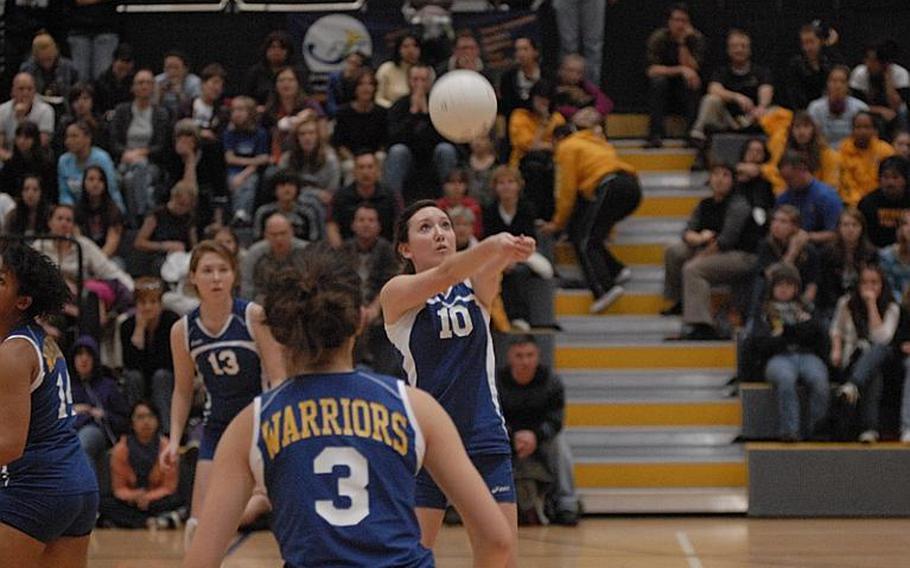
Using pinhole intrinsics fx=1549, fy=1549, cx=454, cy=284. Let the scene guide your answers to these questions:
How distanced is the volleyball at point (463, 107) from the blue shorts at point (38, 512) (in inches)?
107

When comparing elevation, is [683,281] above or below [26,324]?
below

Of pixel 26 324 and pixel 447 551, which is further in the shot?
pixel 447 551

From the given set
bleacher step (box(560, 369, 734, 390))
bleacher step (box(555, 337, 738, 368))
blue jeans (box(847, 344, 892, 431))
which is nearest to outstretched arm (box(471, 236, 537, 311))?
blue jeans (box(847, 344, 892, 431))

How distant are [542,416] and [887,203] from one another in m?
3.71

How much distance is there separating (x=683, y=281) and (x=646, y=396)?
3.28 feet

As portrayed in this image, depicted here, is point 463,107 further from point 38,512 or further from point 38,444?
point 38,512

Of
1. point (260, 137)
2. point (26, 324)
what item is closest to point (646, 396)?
point (260, 137)

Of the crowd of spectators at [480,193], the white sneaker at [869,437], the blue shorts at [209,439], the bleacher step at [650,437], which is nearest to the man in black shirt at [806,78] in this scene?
the crowd of spectators at [480,193]

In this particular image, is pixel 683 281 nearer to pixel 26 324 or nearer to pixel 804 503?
pixel 804 503

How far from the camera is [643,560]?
367 inches

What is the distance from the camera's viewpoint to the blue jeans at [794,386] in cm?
1144

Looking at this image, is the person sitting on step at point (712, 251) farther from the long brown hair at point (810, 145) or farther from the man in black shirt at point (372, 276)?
the man in black shirt at point (372, 276)

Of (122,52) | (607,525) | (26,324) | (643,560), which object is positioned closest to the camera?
(26,324)

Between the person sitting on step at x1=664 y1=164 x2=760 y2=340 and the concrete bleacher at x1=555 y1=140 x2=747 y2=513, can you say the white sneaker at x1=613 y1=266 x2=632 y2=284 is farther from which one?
the person sitting on step at x1=664 y1=164 x2=760 y2=340
